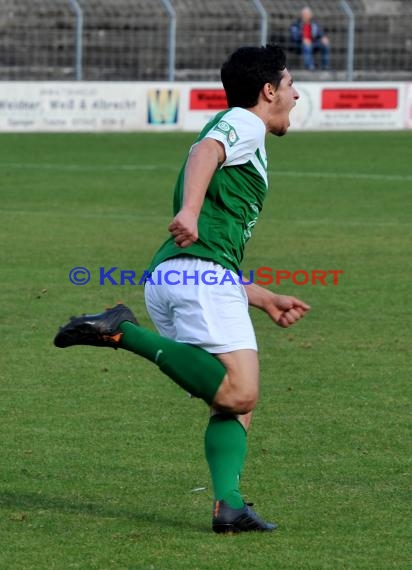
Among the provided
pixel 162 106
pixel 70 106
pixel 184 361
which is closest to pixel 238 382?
pixel 184 361

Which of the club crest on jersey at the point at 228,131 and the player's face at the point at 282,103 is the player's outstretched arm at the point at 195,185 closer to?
the club crest on jersey at the point at 228,131

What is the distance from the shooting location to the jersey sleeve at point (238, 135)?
16.3 feet

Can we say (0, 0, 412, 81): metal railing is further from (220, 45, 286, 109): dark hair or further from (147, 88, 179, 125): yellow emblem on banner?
(220, 45, 286, 109): dark hair

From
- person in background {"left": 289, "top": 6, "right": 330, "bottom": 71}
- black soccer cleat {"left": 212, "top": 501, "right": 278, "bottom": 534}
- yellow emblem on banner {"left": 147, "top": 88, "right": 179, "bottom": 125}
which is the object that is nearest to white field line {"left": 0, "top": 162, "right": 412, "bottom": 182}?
yellow emblem on banner {"left": 147, "top": 88, "right": 179, "bottom": 125}

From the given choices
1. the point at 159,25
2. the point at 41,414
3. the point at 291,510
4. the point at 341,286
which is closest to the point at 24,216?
the point at 341,286

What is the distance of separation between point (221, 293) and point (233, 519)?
0.86 metres

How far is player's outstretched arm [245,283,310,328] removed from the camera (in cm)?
532

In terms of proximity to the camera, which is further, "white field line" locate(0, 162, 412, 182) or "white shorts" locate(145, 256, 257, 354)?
"white field line" locate(0, 162, 412, 182)

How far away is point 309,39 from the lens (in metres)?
31.5

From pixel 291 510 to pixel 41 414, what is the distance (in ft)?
7.00

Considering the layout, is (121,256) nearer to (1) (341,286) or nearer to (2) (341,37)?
(1) (341,286)

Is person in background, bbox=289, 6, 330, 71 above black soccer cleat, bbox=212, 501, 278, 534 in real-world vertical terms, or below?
above

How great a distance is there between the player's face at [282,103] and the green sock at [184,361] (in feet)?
3.09

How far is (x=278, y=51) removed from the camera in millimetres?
5199
